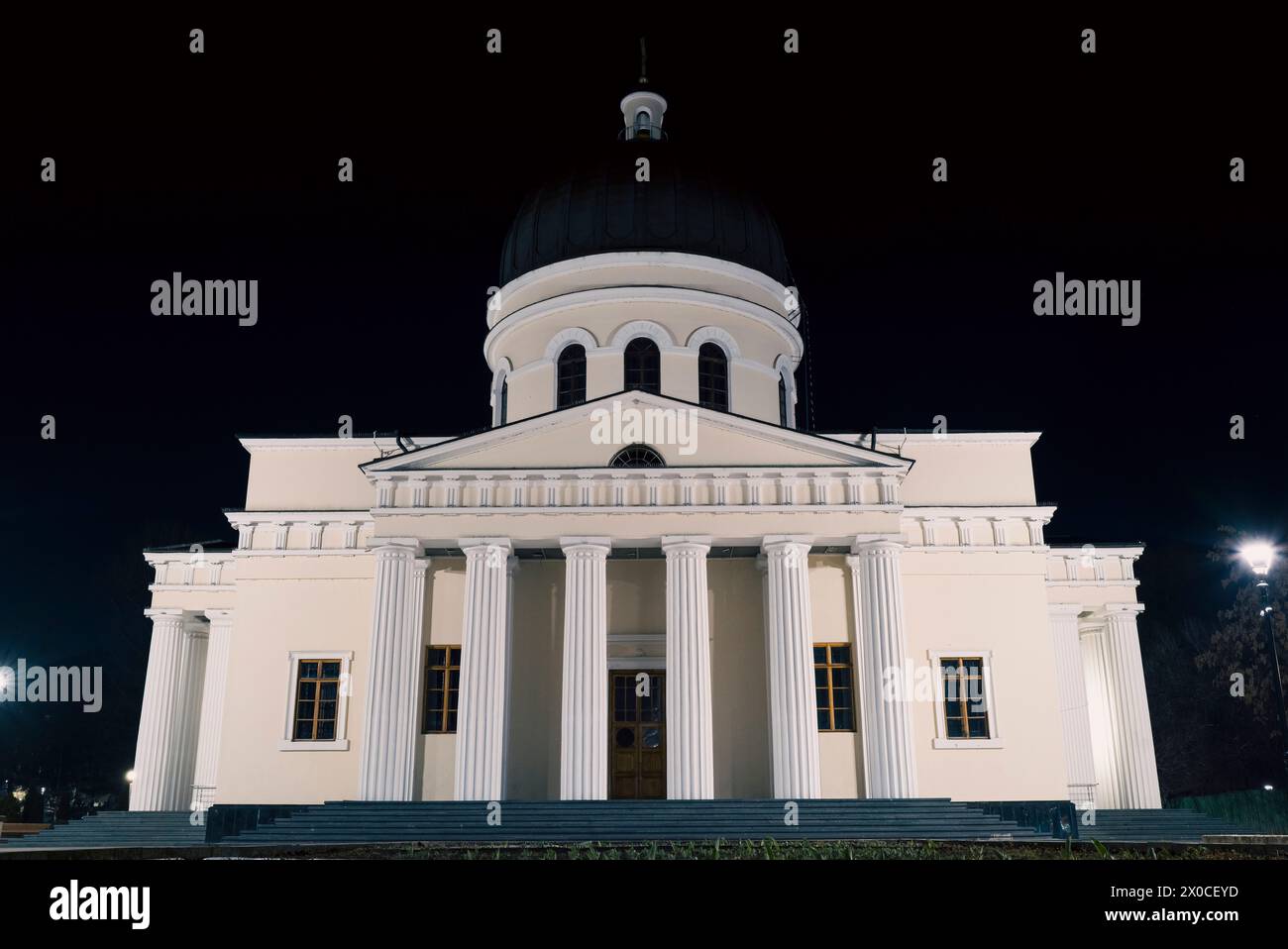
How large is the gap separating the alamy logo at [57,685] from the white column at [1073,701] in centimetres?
3853

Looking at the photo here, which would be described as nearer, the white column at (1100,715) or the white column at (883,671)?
the white column at (883,671)

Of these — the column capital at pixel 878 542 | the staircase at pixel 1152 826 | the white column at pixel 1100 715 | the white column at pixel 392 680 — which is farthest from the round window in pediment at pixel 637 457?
the white column at pixel 1100 715

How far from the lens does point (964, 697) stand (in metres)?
23.7

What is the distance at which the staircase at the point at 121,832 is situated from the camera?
22.4m

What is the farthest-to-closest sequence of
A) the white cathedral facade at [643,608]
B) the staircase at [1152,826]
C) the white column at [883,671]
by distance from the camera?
the staircase at [1152,826]
the white cathedral facade at [643,608]
the white column at [883,671]

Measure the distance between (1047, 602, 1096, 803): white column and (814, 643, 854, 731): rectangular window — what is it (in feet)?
18.1

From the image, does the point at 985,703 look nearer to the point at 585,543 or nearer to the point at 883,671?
the point at 883,671

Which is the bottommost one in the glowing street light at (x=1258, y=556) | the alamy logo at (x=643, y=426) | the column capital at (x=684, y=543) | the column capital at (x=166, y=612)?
the glowing street light at (x=1258, y=556)

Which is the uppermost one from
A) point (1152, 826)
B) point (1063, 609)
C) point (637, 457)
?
point (637, 457)

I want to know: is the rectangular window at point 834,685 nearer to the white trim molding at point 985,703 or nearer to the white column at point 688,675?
the white trim molding at point 985,703

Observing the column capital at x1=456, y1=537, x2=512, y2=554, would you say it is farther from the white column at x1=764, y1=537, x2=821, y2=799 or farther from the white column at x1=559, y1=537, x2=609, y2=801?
the white column at x1=764, y1=537, x2=821, y2=799

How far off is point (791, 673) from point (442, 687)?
758 cm

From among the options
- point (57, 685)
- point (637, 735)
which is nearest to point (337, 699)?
point (637, 735)
